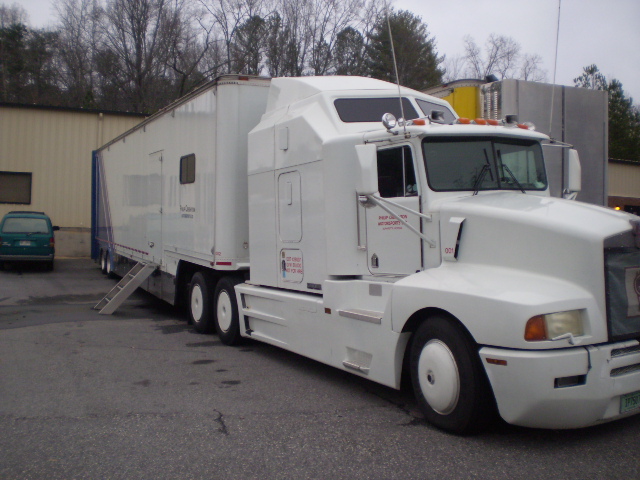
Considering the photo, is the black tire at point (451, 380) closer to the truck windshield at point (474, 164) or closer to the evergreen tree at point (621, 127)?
the truck windshield at point (474, 164)

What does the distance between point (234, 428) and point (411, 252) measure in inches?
89.8

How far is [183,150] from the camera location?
10.5m

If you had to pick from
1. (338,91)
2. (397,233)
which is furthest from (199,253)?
(397,233)

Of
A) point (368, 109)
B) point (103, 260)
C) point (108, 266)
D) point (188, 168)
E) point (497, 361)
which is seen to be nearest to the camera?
point (497, 361)

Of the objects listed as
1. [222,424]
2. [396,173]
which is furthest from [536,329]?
[222,424]

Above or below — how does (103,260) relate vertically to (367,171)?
below

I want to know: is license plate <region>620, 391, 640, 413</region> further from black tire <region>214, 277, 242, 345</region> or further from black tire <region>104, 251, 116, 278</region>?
black tire <region>104, 251, 116, 278</region>

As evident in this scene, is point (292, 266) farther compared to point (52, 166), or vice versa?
point (52, 166)

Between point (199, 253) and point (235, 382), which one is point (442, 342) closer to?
point (235, 382)

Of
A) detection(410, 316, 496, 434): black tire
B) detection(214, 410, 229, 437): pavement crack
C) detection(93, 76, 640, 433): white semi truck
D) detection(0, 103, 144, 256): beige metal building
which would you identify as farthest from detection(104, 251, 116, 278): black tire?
detection(410, 316, 496, 434): black tire

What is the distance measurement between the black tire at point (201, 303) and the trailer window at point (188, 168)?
1.56 m

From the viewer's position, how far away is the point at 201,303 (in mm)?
9938

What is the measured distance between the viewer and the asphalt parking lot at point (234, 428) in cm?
445

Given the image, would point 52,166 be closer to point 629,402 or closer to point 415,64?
point 415,64
